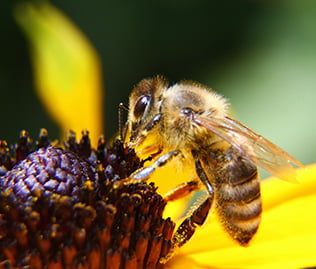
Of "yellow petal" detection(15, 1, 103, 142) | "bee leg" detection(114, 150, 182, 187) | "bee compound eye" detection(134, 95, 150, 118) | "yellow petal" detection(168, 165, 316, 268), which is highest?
"yellow petal" detection(15, 1, 103, 142)

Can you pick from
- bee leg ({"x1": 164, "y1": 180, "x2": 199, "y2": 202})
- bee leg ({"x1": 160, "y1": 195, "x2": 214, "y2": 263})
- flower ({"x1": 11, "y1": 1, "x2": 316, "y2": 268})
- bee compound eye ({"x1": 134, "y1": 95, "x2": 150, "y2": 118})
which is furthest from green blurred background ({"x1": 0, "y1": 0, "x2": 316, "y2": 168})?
bee compound eye ({"x1": 134, "y1": 95, "x2": 150, "y2": 118})

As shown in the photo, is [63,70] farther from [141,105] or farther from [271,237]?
[271,237]

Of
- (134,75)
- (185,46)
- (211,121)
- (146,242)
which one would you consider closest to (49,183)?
(146,242)

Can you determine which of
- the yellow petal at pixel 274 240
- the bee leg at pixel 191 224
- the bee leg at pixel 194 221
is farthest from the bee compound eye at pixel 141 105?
the yellow petal at pixel 274 240

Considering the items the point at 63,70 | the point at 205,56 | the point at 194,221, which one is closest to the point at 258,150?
the point at 194,221

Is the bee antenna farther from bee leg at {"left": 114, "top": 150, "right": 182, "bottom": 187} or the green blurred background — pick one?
the green blurred background
